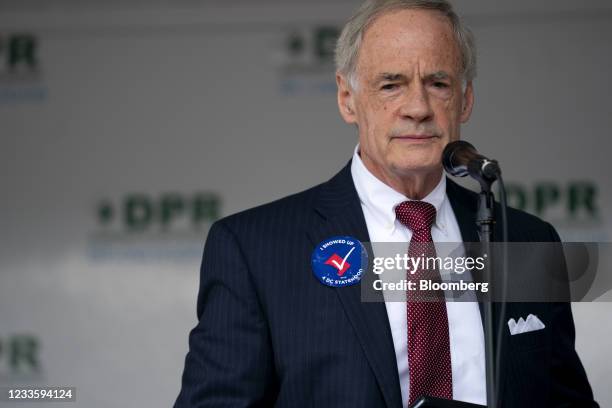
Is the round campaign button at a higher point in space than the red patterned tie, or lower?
higher

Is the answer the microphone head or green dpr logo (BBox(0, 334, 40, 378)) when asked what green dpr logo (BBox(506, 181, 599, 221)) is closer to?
green dpr logo (BBox(0, 334, 40, 378))

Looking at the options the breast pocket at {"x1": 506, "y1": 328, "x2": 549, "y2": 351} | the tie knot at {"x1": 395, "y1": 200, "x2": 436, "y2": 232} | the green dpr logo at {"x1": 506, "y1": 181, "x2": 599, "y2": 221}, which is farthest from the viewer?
the green dpr logo at {"x1": 506, "y1": 181, "x2": 599, "y2": 221}

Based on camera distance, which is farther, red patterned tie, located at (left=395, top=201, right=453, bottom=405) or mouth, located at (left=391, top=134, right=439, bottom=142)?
mouth, located at (left=391, top=134, right=439, bottom=142)

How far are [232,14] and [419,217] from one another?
242 centimetres

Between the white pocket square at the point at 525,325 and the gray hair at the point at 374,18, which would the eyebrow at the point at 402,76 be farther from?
the white pocket square at the point at 525,325

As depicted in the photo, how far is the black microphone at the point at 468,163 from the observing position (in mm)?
1472

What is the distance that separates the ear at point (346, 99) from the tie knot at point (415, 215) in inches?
10.7

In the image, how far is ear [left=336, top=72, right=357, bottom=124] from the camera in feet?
7.00

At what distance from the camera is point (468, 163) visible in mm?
1528

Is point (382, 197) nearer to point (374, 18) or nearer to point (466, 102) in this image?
point (466, 102)

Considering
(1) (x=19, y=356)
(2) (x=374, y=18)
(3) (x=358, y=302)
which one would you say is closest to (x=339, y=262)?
(3) (x=358, y=302)

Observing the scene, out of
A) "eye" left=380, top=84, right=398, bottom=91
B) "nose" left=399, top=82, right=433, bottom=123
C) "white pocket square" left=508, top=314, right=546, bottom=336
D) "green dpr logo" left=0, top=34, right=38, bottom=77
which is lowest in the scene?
"white pocket square" left=508, top=314, right=546, bottom=336

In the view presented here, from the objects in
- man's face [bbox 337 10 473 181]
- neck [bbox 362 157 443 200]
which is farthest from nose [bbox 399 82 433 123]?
neck [bbox 362 157 443 200]

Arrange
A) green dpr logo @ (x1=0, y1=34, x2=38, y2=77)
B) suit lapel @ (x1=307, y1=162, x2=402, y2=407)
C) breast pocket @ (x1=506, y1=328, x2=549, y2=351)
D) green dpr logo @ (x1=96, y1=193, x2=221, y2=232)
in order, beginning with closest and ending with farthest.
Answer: suit lapel @ (x1=307, y1=162, x2=402, y2=407), breast pocket @ (x1=506, y1=328, x2=549, y2=351), green dpr logo @ (x1=96, y1=193, x2=221, y2=232), green dpr logo @ (x1=0, y1=34, x2=38, y2=77)
